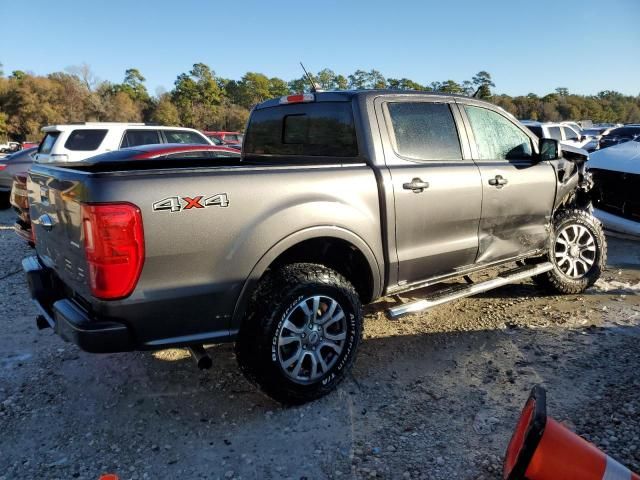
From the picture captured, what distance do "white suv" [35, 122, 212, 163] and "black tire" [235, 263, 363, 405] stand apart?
752 centimetres

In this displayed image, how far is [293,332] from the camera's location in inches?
113

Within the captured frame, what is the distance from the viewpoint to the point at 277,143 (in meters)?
4.14

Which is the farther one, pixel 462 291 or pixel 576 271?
pixel 576 271

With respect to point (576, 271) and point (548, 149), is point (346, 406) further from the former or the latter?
point (576, 271)

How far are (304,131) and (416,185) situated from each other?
1037mm

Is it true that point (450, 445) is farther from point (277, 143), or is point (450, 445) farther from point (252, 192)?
point (277, 143)

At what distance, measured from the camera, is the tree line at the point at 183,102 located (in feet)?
198

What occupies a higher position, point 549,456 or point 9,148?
point 9,148

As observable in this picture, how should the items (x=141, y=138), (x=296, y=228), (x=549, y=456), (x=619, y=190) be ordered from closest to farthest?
(x=549, y=456)
(x=296, y=228)
(x=619, y=190)
(x=141, y=138)

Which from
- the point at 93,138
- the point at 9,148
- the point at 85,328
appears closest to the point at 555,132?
the point at 93,138

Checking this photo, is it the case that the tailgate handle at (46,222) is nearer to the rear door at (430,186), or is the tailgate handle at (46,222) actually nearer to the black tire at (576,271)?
the rear door at (430,186)

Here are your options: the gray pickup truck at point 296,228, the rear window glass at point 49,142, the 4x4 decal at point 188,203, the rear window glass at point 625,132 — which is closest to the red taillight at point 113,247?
the gray pickup truck at point 296,228

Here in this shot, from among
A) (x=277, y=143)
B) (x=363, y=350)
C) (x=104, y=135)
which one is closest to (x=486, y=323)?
(x=363, y=350)

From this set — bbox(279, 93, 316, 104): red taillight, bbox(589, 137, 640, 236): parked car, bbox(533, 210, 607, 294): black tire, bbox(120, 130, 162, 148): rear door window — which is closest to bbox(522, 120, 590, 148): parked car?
bbox(589, 137, 640, 236): parked car
